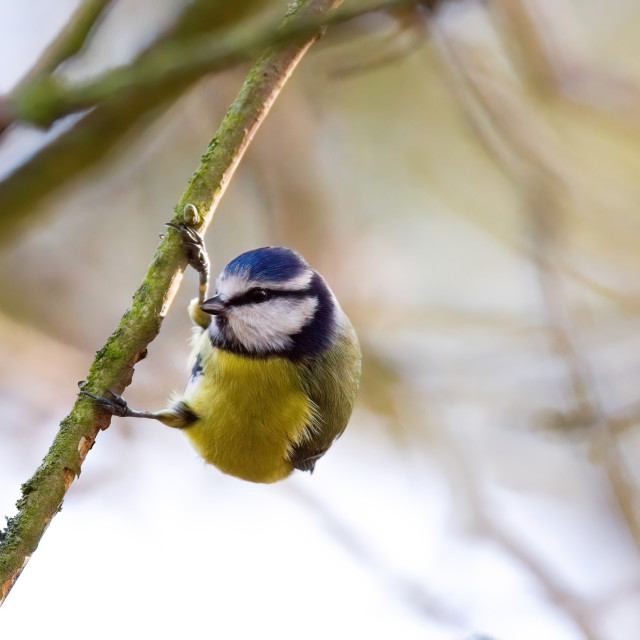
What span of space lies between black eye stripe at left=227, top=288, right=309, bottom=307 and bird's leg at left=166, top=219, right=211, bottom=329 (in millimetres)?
95

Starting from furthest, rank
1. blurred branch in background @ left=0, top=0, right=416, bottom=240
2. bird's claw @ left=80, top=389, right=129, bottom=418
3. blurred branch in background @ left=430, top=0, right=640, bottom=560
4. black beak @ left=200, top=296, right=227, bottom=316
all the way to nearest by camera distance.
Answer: blurred branch in background @ left=430, top=0, right=640, bottom=560 → black beak @ left=200, top=296, right=227, bottom=316 → bird's claw @ left=80, top=389, right=129, bottom=418 → blurred branch in background @ left=0, top=0, right=416, bottom=240

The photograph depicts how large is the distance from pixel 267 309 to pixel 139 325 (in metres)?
0.50

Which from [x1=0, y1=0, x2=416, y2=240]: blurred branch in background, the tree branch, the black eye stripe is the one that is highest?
the tree branch

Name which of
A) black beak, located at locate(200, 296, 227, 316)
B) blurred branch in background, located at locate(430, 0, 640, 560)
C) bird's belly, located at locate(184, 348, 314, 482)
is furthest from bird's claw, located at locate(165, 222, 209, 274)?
blurred branch in background, located at locate(430, 0, 640, 560)

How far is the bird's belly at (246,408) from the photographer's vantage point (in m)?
1.67

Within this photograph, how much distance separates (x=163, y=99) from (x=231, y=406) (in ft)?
2.09

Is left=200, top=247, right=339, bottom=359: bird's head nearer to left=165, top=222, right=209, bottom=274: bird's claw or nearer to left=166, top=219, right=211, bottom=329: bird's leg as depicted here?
left=166, top=219, right=211, bottom=329: bird's leg

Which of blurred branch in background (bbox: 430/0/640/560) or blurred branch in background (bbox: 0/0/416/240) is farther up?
blurred branch in background (bbox: 0/0/416/240)

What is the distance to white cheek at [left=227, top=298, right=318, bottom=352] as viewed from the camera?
67.1 inches

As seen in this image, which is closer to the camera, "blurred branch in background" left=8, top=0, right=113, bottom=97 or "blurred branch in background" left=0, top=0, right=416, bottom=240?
"blurred branch in background" left=0, top=0, right=416, bottom=240

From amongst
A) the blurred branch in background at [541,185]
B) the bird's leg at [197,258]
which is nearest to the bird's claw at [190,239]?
the bird's leg at [197,258]

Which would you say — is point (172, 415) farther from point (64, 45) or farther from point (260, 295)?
point (64, 45)

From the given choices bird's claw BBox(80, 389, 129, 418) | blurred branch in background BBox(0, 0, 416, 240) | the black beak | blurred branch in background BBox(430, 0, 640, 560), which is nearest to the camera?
blurred branch in background BBox(0, 0, 416, 240)

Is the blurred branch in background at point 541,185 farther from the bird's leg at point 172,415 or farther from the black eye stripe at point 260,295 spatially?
the bird's leg at point 172,415
